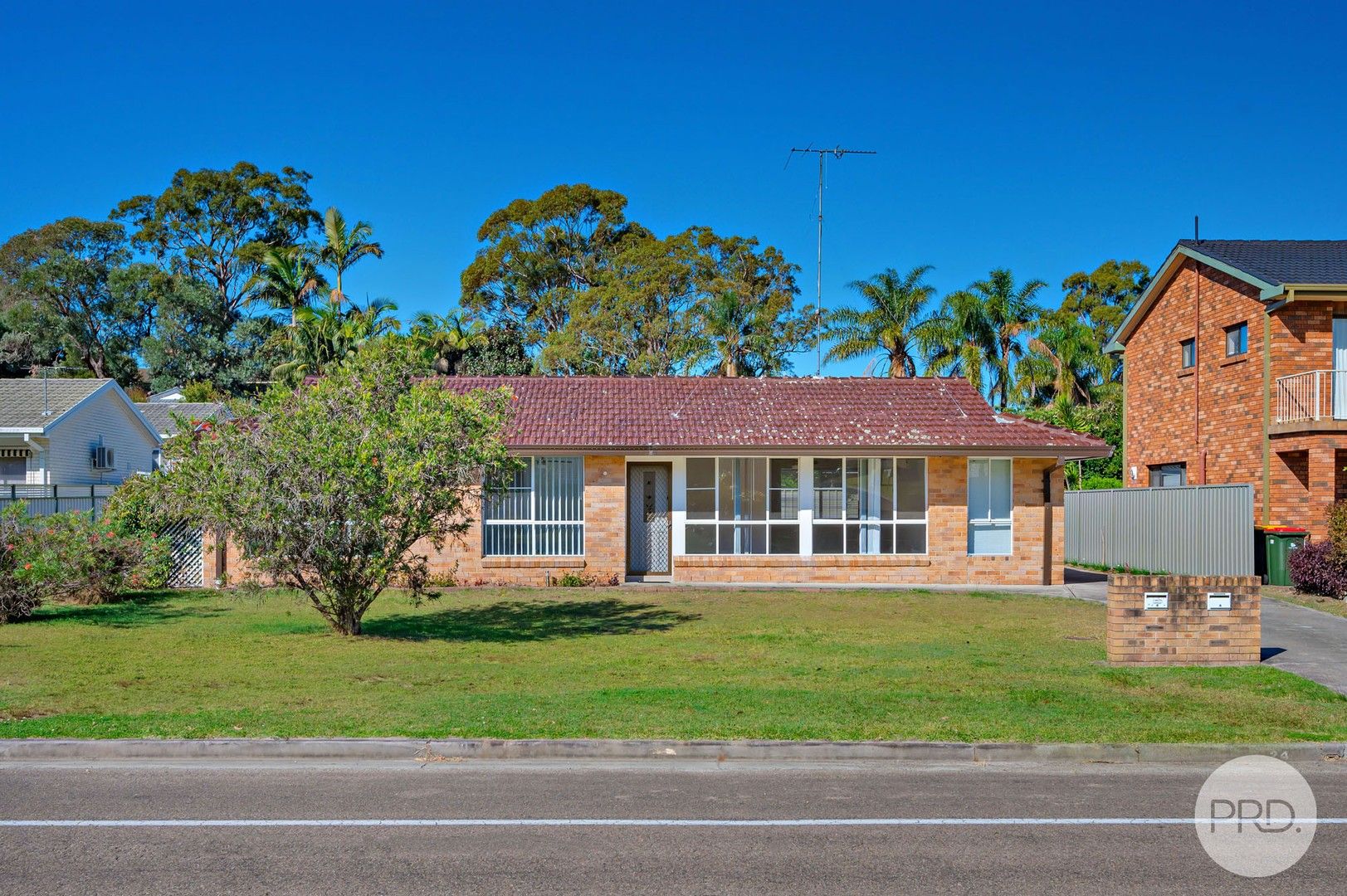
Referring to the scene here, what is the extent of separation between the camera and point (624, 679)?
36.4 feet

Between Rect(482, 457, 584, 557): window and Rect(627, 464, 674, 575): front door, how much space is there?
3.78 feet

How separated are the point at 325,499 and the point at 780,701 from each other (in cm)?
628

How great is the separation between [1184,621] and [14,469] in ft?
103

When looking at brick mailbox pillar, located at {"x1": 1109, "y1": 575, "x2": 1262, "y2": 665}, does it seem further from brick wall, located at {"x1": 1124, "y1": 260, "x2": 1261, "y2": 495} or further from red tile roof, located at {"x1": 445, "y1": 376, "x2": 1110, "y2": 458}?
brick wall, located at {"x1": 1124, "y1": 260, "x2": 1261, "y2": 495}

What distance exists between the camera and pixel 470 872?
18.8 ft

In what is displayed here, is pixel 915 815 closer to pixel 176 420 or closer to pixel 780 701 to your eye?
pixel 780 701

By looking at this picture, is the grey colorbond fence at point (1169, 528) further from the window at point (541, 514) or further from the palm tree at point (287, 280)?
the palm tree at point (287, 280)

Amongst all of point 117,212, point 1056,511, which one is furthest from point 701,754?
point 117,212

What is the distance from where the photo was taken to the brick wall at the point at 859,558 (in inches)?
808

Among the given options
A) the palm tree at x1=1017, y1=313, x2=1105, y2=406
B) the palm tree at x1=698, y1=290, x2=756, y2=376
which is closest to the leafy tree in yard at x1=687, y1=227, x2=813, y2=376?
A: the palm tree at x1=698, y1=290, x2=756, y2=376

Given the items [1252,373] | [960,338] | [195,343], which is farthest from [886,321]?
[195,343]

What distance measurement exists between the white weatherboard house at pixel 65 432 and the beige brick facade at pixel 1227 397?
30018 mm

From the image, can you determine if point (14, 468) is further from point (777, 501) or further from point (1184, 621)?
point (1184, 621)

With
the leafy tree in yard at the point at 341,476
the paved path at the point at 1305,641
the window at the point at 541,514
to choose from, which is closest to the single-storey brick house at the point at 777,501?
the window at the point at 541,514
